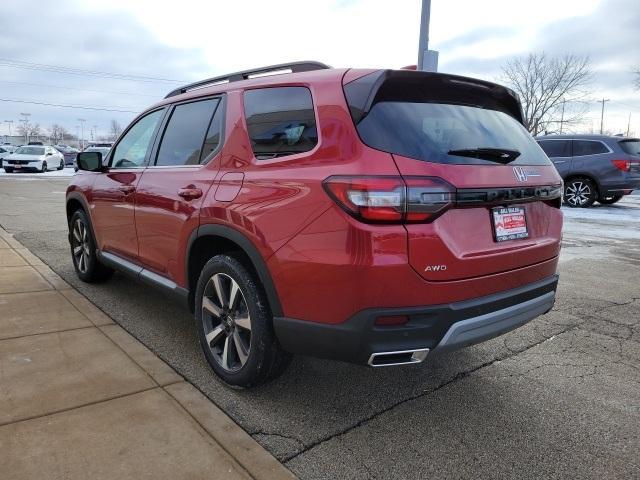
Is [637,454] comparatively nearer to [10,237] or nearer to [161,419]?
[161,419]

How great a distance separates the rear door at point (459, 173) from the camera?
90.8 inches

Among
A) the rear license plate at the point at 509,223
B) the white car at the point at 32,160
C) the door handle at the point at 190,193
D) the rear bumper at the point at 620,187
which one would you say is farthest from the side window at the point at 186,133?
the white car at the point at 32,160

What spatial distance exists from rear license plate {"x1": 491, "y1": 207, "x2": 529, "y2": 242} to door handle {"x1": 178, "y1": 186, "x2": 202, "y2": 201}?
172 centimetres

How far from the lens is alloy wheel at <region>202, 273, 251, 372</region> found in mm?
2916

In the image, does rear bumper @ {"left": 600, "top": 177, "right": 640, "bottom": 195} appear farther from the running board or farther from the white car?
the white car

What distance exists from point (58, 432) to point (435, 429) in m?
1.87

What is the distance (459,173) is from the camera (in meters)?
2.39

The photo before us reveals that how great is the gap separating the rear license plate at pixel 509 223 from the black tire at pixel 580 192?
11870 millimetres

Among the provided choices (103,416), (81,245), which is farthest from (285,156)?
(81,245)

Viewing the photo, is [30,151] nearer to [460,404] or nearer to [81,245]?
[81,245]

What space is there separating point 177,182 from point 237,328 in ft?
3.59

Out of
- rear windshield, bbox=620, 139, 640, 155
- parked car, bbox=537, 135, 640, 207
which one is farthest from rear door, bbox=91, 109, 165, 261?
rear windshield, bbox=620, 139, 640, 155

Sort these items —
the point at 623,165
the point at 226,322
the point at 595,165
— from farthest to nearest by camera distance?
the point at 595,165 → the point at 623,165 → the point at 226,322

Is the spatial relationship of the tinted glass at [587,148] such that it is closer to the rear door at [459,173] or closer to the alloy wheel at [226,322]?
the rear door at [459,173]
